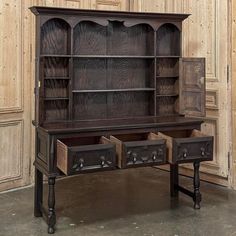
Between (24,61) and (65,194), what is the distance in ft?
4.66

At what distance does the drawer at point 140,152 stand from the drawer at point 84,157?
0.27ft

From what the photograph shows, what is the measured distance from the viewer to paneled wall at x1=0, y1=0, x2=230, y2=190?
4.10 m

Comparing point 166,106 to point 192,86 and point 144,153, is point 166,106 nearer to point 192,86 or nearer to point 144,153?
point 192,86

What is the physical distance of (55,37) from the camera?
3623 millimetres

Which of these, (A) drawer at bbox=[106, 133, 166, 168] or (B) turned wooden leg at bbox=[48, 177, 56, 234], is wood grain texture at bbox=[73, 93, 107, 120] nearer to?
(A) drawer at bbox=[106, 133, 166, 168]

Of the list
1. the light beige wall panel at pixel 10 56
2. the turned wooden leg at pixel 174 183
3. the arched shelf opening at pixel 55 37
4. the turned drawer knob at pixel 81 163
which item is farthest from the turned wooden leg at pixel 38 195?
the turned wooden leg at pixel 174 183

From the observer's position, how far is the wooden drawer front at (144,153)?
3119 mm

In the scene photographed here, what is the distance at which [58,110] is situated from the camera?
3.67 meters

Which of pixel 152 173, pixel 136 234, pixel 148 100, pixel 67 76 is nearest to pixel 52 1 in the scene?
pixel 67 76

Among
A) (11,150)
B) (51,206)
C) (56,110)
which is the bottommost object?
(51,206)

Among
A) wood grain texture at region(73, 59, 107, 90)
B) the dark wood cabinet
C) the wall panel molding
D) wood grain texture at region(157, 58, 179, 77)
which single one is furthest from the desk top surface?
the wall panel molding

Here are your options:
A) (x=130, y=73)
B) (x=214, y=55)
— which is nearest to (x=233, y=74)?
(x=214, y=55)

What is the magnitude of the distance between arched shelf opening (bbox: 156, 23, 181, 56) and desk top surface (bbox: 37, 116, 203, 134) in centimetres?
72

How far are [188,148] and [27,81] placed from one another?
6.18ft
